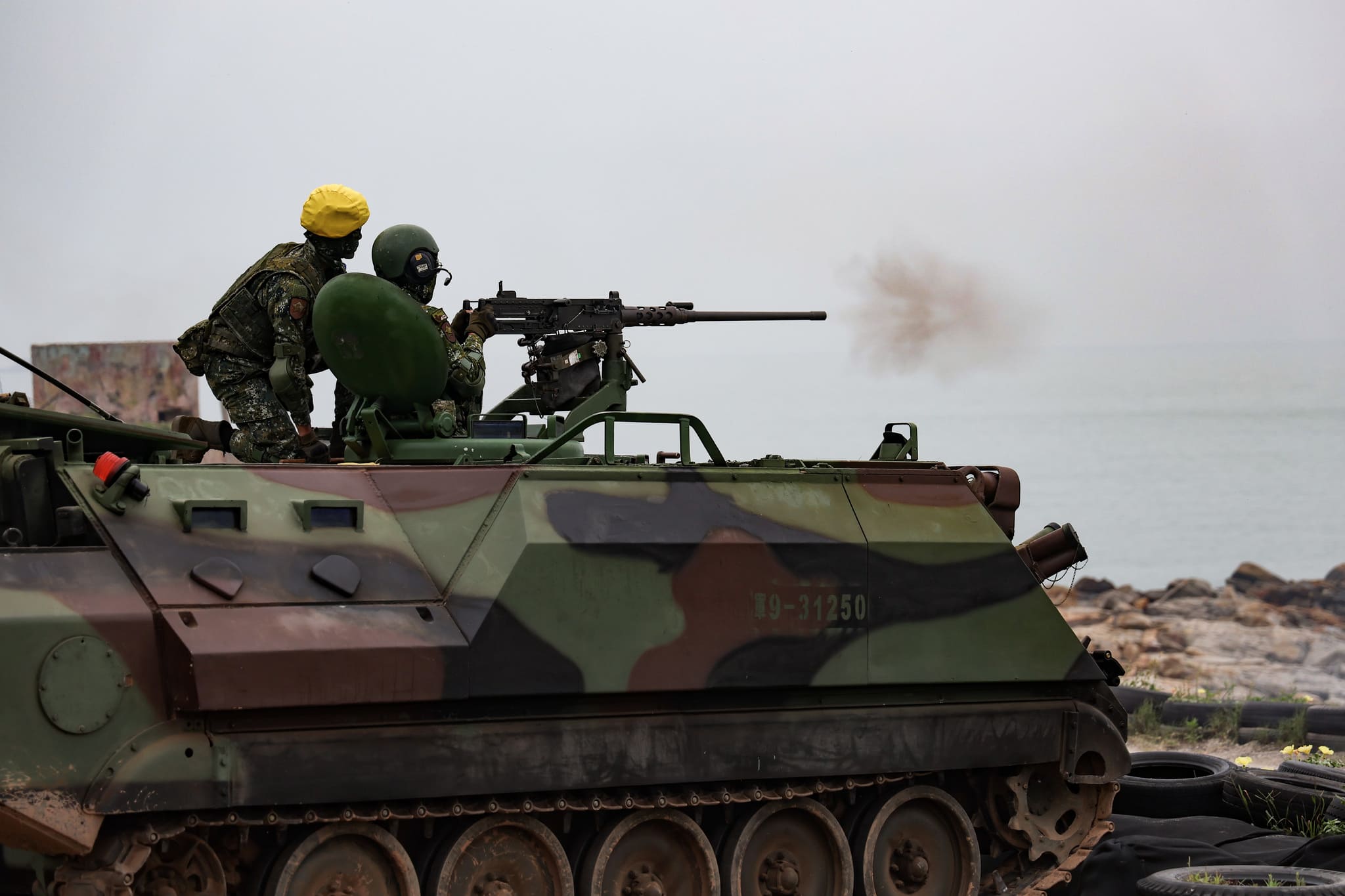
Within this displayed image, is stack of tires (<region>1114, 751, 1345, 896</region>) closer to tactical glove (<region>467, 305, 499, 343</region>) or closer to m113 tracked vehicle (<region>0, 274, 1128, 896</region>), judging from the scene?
m113 tracked vehicle (<region>0, 274, 1128, 896</region>)

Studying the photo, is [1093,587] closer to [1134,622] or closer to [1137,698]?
[1134,622]

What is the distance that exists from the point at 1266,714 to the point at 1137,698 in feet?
3.77

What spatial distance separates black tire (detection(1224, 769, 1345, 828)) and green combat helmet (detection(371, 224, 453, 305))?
246 inches

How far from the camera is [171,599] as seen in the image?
764cm

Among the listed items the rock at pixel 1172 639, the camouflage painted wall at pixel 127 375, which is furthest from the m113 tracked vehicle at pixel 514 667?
the rock at pixel 1172 639

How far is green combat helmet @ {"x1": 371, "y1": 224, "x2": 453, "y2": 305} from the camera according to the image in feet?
33.2

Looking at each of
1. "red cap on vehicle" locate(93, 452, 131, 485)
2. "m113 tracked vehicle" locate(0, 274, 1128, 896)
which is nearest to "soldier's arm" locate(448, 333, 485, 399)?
→ "m113 tracked vehicle" locate(0, 274, 1128, 896)

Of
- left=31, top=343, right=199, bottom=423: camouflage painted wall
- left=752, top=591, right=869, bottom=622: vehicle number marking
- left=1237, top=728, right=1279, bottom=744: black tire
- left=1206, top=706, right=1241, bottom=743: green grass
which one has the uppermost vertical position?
left=31, top=343, right=199, bottom=423: camouflage painted wall

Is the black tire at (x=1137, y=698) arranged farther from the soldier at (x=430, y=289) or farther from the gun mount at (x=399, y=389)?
the soldier at (x=430, y=289)

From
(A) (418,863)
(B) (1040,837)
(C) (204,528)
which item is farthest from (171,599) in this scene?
(B) (1040,837)

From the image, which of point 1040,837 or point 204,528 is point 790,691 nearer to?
point 1040,837

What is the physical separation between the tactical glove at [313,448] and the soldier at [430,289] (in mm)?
174

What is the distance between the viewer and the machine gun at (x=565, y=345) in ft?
36.2

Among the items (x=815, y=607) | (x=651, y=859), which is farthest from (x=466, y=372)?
(x=651, y=859)
